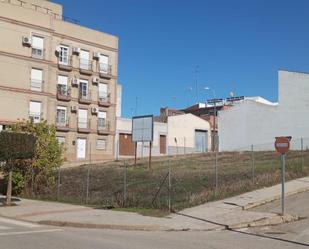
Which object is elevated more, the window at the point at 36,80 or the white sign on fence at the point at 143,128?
the window at the point at 36,80

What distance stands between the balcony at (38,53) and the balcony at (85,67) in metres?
5.81

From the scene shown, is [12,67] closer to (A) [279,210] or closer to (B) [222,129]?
(B) [222,129]

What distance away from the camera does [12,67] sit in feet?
181

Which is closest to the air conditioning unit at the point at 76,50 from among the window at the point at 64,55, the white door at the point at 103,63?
the window at the point at 64,55

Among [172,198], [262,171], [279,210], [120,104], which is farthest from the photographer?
[120,104]

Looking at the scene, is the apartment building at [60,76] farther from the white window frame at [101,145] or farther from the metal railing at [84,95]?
the metal railing at [84,95]

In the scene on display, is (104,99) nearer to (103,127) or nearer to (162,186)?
(103,127)

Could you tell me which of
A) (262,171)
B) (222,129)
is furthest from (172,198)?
(222,129)

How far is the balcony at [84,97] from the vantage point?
6222cm

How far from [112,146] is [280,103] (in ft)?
70.0

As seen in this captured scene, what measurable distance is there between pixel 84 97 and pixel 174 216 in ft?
151

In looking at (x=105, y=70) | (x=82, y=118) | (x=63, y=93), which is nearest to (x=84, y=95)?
(x=82, y=118)

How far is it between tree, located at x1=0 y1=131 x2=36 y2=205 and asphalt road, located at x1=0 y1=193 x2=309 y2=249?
312 inches

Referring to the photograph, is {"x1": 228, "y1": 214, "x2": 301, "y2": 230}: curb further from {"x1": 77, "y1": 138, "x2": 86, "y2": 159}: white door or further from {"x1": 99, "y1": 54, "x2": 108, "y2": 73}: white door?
{"x1": 99, "y1": 54, "x2": 108, "y2": 73}: white door
